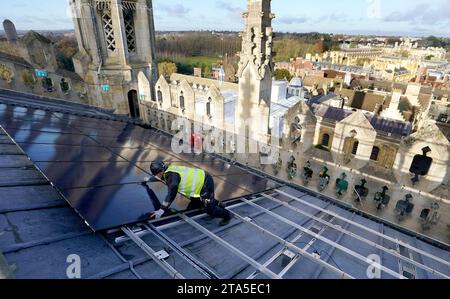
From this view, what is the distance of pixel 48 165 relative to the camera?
6.67 metres

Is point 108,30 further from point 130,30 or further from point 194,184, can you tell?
point 194,184

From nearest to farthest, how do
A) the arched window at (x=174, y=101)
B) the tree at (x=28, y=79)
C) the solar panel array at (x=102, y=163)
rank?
the solar panel array at (x=102, y=163) < the arched window at (x=174, y=101) < the tree at (x=28, y=79)

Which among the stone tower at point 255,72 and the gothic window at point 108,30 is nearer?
the stone tower at point 255,72

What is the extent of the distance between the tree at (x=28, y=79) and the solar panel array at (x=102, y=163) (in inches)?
424

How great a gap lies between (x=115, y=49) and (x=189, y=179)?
61.5 ft

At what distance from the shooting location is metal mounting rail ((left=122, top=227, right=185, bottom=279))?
432cm

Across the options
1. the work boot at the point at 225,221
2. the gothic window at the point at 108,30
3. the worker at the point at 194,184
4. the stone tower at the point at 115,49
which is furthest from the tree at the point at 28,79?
the work boot at the point at 225,221

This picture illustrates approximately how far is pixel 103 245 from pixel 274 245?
3.80m

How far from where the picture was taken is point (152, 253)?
474 centimetres

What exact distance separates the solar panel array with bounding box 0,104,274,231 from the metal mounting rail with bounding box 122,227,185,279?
0.83 ft

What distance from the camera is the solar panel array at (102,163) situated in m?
5.61

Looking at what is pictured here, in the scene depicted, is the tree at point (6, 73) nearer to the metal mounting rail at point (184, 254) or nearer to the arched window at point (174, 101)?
the arched window at point (174, 101)

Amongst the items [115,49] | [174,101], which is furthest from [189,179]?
[115,49]
